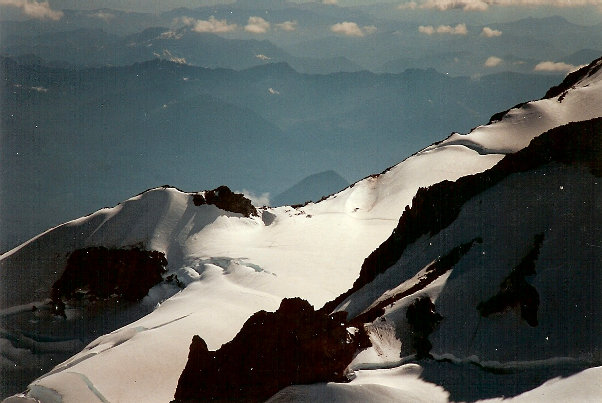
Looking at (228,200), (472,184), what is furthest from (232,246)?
(472,184)

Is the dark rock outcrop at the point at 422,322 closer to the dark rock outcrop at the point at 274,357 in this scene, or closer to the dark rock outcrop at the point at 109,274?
the dark rock outcrop at the point at 274,357

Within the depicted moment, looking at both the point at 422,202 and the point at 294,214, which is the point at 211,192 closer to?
the point at 294,214

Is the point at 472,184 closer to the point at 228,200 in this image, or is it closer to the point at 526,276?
the point at 526,276

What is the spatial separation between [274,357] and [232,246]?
29.9 meters

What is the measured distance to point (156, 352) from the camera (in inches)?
1264

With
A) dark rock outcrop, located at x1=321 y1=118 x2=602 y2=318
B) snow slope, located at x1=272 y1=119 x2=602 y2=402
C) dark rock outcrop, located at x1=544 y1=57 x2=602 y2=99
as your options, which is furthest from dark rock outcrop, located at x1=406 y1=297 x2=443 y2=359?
dark rock outcrop, located at x1=544 y1=57 x2=602 y2=99

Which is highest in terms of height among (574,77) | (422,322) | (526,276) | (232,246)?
(574,77)

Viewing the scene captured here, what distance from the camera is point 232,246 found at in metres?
50.1

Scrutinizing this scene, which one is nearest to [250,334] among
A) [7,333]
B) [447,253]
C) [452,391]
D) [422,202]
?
[452,391]

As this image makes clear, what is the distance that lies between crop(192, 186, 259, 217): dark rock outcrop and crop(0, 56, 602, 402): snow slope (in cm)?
76

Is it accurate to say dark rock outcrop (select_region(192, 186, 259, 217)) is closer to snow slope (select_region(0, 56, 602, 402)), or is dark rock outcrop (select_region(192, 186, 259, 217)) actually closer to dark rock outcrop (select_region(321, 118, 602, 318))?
snow slope (select_region(0, 56, 602, 402))

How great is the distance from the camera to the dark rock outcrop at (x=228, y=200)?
5534 cm

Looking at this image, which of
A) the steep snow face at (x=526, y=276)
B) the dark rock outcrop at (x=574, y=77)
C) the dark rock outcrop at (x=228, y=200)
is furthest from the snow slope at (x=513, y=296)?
the dark rock outcrop at (x=574, y=77)

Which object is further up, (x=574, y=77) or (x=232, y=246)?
(x=574, y=77)
